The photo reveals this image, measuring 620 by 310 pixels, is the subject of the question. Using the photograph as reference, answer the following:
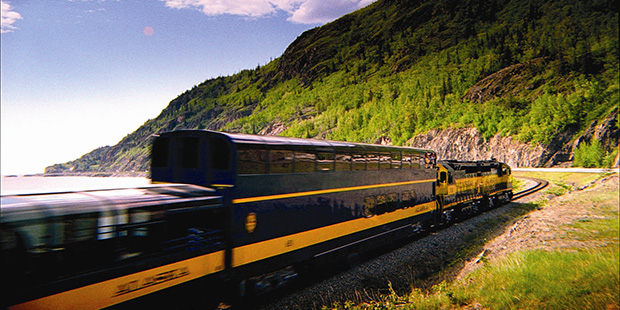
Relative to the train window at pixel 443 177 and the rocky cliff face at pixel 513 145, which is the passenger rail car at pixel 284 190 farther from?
the rocky cliff face at pixel 513 145

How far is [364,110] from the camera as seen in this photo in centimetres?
15438

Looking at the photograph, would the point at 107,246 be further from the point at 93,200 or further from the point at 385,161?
the point at 385,161

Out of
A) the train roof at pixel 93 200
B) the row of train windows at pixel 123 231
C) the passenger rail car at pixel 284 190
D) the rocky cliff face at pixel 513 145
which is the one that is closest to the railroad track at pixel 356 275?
the passenger rail car at pixel 284 190

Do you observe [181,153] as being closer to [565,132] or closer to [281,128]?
[565,132]

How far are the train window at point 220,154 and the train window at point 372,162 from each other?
6317 mm

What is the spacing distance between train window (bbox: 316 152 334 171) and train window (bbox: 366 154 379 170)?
7.53 ft

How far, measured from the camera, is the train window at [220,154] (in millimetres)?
8789

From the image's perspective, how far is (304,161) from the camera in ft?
34.3

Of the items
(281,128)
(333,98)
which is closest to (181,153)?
(281,128)

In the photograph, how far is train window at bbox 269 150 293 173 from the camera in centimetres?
951

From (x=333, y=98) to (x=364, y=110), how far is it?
45535 millimetres

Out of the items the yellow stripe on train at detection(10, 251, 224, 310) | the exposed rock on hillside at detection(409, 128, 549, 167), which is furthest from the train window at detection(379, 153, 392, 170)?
the exposed rock on hillside at detection(409, 128, 549, 167)

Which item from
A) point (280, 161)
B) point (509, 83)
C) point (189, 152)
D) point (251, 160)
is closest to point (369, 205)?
point (280, 161)

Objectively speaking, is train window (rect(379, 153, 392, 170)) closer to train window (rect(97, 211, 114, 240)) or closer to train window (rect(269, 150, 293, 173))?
train window (rect(269, 150, 293, 173))
